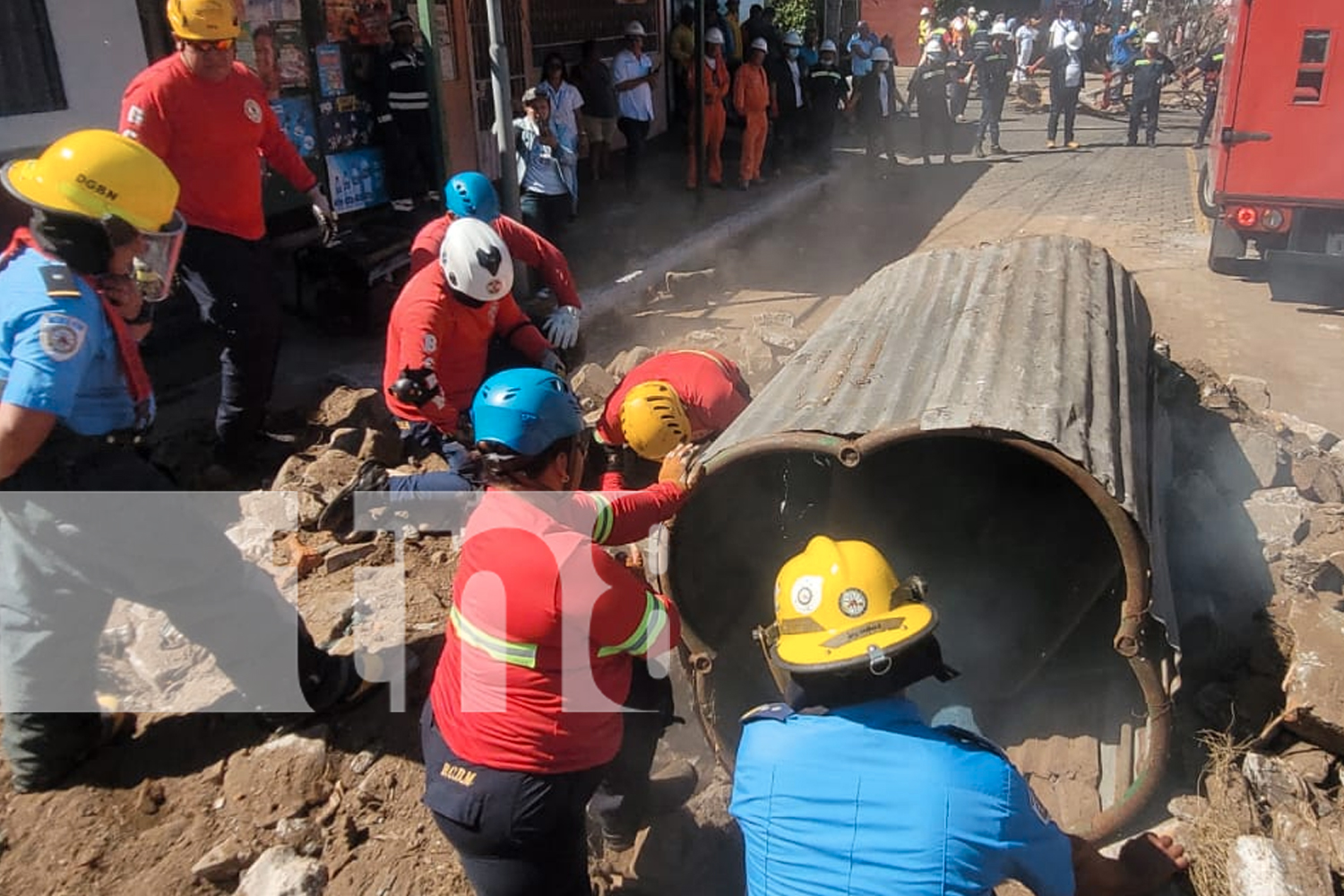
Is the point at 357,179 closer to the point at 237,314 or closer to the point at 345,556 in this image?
the point at 237,314

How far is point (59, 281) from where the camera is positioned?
2896 mm

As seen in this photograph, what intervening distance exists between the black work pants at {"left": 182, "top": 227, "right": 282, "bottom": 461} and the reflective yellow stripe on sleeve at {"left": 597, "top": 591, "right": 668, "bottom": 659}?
3.02 m

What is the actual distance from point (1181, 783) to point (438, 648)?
2.43 meters

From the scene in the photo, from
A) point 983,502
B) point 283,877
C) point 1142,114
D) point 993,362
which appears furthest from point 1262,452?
point 1142,114

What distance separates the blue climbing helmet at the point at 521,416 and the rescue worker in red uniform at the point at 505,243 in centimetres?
241

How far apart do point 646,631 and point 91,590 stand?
174 cm

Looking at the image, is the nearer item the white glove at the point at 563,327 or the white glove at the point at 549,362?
the white glove at the point at 549,362

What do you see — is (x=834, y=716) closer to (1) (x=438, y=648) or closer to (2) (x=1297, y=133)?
(1) (x=438, y=648)

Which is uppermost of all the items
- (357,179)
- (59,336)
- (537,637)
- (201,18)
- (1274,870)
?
(201,18)

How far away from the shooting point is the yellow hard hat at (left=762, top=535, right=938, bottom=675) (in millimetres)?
2029

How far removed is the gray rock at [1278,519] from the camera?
14.2ft

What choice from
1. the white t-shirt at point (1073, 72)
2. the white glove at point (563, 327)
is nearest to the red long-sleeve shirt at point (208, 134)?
the white glove at point (563, 327)

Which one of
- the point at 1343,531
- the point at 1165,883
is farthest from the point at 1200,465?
the point at 1165,883

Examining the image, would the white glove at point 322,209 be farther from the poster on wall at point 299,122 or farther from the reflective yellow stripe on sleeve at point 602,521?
the reflective yellow stripe on sleeve at point 602,521
